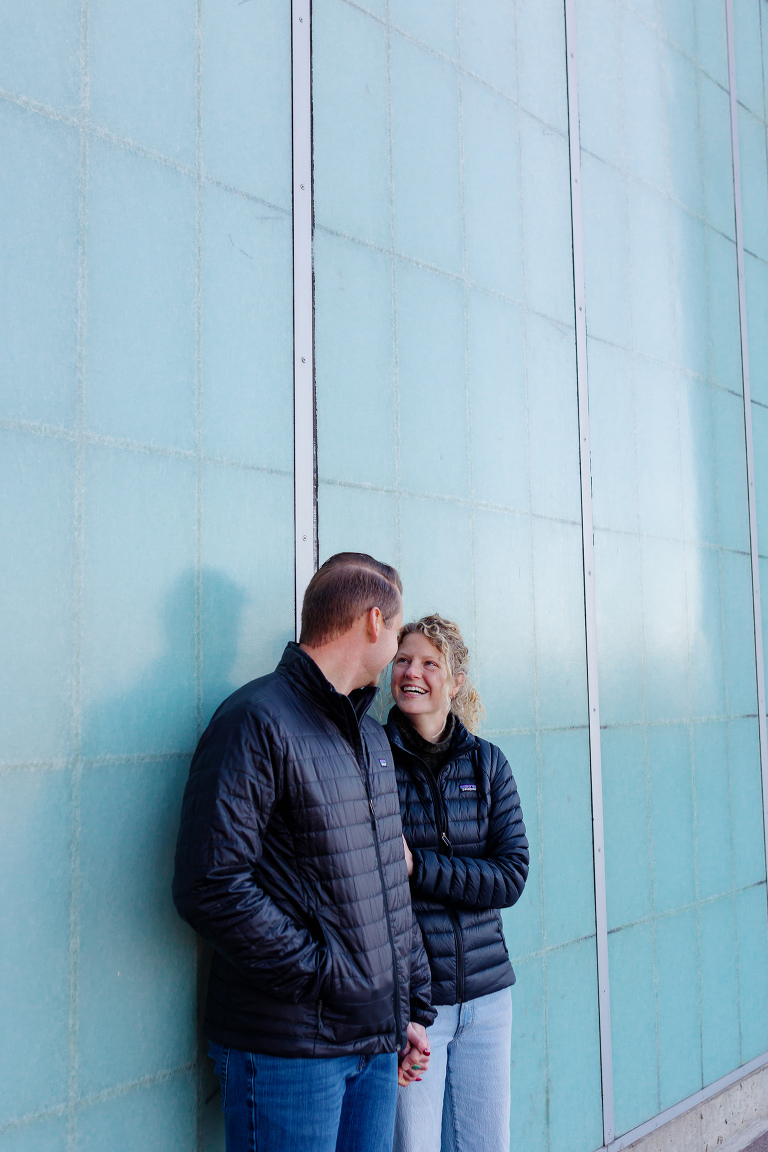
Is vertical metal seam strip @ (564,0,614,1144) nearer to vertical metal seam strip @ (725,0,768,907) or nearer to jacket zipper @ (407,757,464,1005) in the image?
jacket zipper @ (407,757,464,1005)

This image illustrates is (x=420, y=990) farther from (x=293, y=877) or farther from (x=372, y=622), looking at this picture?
(x=372, y=622)

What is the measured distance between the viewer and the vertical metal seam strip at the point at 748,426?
448 cm

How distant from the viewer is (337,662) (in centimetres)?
214

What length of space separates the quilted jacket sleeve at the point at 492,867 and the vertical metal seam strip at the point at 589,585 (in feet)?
3.17

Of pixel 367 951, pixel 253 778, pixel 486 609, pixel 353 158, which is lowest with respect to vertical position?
pixel 367 951

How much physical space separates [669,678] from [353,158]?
7.52ft

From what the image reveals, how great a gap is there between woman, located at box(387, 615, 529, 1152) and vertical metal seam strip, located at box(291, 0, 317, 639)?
14.6 inches

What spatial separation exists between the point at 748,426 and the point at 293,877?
3478 millimetres

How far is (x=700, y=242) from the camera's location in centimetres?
440

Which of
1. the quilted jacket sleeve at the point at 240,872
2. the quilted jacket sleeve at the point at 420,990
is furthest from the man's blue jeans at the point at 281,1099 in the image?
the quilted jacket sleeve at the point at 420,990

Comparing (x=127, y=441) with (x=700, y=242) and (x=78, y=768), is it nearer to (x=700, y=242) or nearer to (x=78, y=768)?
(x=78, y=768)

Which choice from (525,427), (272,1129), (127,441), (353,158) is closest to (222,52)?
(353,158)

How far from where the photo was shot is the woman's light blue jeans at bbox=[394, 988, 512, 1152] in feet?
7.75

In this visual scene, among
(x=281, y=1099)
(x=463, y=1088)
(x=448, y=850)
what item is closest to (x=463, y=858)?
(x=448, y=850)
